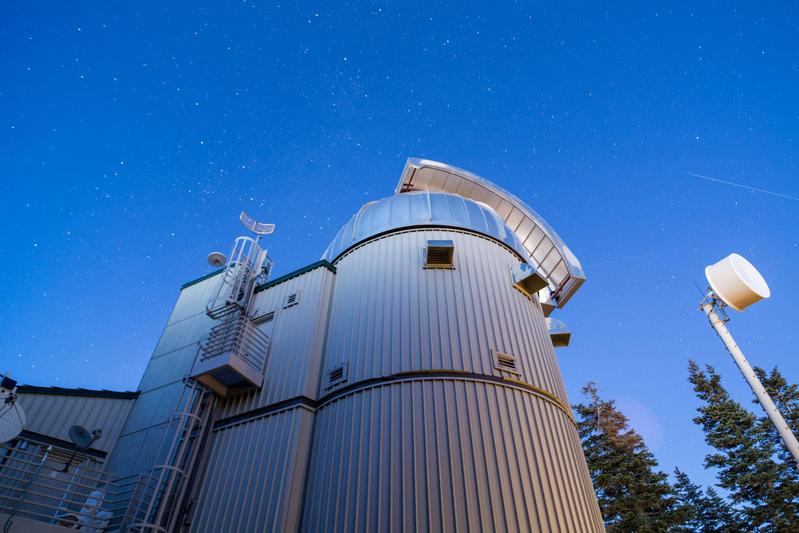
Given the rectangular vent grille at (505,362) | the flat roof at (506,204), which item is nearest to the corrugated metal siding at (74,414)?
the rectangular vent grille at (505,362)

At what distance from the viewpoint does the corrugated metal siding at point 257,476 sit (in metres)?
8.76

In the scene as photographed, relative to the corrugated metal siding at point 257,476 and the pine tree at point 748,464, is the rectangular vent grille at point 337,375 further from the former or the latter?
the pine tree at point 748,464

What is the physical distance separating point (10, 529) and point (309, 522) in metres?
4.71

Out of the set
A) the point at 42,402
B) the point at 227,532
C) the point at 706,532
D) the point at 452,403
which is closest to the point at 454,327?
the point at 452,403

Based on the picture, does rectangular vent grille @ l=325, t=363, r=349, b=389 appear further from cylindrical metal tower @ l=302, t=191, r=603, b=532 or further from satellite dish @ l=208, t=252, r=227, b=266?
satellite dish @ l=208, t=252, r=227, b=266

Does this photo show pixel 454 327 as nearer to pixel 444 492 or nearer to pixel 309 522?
pixel 444 492

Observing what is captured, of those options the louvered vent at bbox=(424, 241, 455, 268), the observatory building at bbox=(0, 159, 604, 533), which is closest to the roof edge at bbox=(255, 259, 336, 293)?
the observatory building at bbox=(0, 159, 604, 533)

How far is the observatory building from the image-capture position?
26.8ft

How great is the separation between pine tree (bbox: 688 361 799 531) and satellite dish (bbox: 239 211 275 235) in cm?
2510

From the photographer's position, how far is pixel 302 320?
1230 cm

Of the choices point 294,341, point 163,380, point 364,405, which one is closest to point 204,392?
point 294,341

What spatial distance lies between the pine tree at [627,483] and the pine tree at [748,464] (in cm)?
297

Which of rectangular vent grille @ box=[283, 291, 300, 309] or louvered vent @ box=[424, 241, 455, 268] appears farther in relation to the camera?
rectangular vent grille @ box=[283, 291, 300, 309]

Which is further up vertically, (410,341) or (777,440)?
(777,440)
